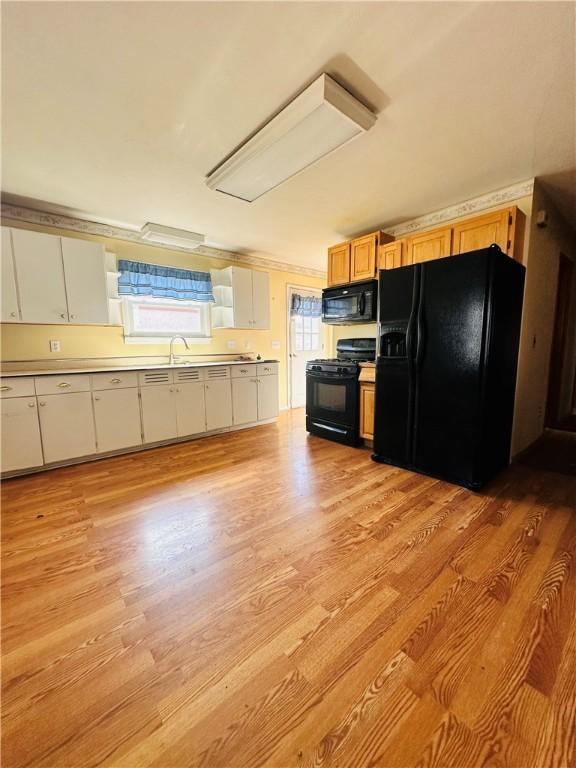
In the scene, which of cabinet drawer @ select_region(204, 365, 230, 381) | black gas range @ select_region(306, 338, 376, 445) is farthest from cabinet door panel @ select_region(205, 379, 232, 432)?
black gas range @ select_region(306, 338, 376, 445)

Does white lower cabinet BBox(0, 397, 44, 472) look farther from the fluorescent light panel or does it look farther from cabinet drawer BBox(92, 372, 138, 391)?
the fluorescent light panel

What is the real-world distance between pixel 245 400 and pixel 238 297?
1.46 meters

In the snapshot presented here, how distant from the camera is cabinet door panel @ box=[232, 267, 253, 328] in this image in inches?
167

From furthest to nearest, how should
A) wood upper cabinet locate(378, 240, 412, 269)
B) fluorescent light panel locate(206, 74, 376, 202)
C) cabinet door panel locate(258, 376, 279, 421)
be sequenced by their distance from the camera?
cabinet door panel locate(258, 376, 279, 421)
wood upper cabinet locate(378, 240, 412, 269)
fluorescent light panel locate(206, 74, 376, 202)

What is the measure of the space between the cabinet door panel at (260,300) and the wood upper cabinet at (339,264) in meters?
1.09

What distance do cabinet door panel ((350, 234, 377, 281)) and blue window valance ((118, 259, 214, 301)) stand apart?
6.50 feet

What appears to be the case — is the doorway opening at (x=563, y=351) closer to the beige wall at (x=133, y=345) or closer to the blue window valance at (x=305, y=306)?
the blue window valance at (x=305, y=306)

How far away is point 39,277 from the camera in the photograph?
2877mm

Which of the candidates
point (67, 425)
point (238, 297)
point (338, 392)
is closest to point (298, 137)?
point (338, 392)

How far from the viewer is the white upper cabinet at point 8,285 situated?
8.82 feet

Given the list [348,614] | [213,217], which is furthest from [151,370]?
[348,614]

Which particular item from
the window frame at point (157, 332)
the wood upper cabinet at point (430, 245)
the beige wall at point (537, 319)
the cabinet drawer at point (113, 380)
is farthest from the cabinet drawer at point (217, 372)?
the beige wall at point (537, 319)

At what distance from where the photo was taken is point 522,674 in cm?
107

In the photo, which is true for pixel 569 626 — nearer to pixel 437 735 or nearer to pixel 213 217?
pixel 437 735
